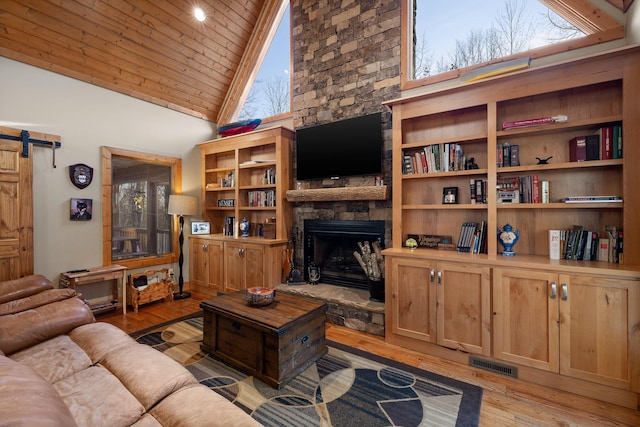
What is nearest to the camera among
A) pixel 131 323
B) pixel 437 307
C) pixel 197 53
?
pixel 437 307

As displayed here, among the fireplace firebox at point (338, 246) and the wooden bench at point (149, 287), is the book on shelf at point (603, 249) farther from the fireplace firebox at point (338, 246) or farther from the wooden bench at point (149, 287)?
the wooden bench at point (149, 287)

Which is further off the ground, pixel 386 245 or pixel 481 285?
pixel 386 245

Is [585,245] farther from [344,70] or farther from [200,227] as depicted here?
[200,227]

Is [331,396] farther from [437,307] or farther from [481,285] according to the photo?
[481,285]

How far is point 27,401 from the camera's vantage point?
29.8 inches

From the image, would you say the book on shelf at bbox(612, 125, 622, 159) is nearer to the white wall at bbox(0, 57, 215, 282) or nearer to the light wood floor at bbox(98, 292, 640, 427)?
the light wood floor at bbox(98, 292, 640, 427)

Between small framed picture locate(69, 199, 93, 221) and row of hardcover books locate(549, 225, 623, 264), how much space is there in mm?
5073

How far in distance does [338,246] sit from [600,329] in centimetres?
264

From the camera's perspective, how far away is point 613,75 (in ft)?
7.07

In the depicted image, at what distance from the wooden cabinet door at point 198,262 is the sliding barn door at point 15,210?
1.93 m

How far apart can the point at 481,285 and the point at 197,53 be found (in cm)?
473

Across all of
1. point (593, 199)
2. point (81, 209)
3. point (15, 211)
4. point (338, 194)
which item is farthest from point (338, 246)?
point (15, 211)

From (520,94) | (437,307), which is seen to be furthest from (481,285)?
(520,94)

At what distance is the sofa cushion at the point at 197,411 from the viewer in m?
1.12
